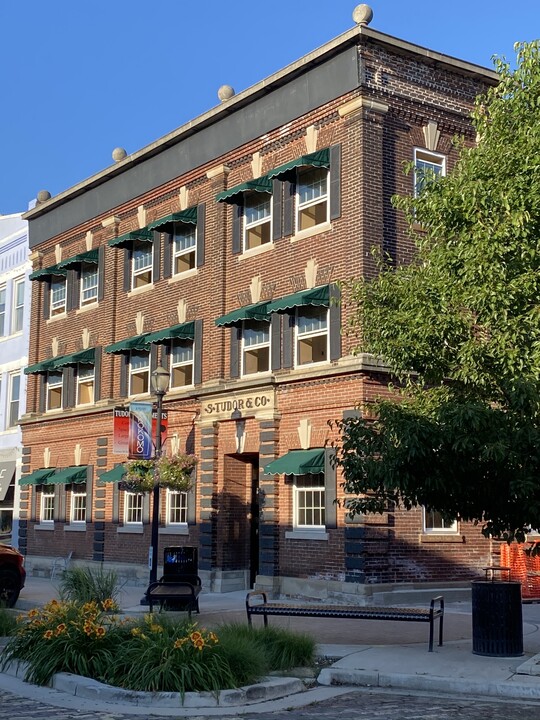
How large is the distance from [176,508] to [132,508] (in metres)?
2.19

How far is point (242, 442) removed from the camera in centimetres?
2281

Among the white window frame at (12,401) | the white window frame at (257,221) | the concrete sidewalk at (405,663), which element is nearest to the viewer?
the concrete sidewalk at (405,663)

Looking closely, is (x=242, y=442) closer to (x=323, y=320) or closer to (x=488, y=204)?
(x=323, y=320)

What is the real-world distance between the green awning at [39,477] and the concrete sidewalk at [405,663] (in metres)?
14.1

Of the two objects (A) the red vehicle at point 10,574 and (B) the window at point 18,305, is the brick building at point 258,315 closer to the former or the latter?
(A) the red vehicle at point 10,574

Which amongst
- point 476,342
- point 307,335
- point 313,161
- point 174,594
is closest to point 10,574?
point 174,594

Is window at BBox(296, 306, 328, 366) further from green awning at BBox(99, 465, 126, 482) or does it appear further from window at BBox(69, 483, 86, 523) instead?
window at BBox(69, 483, 86, 523)

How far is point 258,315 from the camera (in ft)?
72.9

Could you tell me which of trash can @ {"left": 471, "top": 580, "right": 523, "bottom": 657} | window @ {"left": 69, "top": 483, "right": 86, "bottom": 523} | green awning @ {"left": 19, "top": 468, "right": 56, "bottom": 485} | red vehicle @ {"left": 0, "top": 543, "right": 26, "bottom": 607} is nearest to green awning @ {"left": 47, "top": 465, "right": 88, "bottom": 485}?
window @ {"left": 69, "top": 483, "right": 86, "bottom": 523}

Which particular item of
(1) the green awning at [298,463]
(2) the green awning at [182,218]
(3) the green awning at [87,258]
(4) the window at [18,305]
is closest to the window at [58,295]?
(3) the green awning at [87,258]

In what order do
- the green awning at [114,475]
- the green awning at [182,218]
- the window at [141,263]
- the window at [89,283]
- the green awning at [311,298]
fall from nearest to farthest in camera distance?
the green awning at [311,298] → the green awning at [182,218] → the green awning at [114,475] → the window at [141,263] → the window at [89,283]

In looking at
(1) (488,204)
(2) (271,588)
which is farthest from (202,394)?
(1) (488,204)

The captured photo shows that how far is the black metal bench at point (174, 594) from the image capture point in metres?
15.9

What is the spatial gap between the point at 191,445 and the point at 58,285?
33.2 ft
